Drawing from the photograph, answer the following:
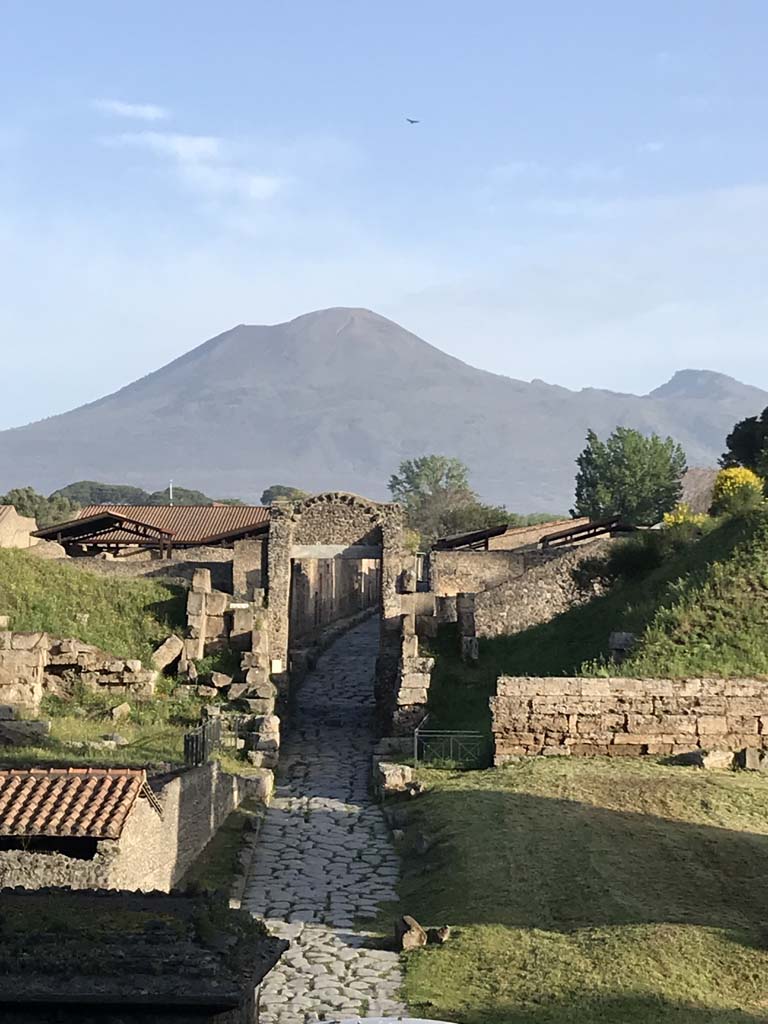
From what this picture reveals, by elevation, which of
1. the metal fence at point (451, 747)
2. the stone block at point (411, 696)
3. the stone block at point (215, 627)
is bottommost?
the metal fence at point (451, 747)

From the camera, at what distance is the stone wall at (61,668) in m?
35.0

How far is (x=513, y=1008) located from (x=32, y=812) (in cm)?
633

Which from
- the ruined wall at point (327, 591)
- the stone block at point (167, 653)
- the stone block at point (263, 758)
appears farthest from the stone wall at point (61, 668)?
the ruined wall at point (327, 591)

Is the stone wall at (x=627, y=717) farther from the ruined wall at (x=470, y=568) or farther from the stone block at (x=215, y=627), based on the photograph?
the ruined wall at (x=470, y=568)

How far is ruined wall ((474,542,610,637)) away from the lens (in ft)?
133

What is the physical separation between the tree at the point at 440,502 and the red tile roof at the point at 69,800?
78736mm

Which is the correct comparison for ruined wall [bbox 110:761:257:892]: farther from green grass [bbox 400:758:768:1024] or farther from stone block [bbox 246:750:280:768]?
stone block [bbox 246:750:280:768]

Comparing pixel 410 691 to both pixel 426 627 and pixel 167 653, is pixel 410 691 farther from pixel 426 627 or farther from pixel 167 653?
pixel 167 653

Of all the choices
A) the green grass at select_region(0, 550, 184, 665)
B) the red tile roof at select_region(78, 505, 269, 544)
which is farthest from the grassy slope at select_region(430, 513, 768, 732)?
the red tile roof at select_region(78, 505, 269, 544)

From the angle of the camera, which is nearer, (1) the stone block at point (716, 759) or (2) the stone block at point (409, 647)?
(1) the stone block at point (716, 759)

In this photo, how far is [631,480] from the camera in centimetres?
10162

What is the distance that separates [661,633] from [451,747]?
5234 mm

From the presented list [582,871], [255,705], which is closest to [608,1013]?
[582,871]

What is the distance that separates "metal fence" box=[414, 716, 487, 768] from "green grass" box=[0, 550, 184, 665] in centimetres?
914
